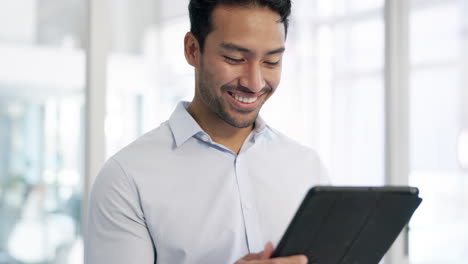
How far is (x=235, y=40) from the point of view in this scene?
46.1 inches

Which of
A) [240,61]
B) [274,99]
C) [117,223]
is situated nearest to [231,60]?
[240,61]

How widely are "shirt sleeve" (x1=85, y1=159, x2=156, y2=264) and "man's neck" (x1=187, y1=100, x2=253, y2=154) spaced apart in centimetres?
22

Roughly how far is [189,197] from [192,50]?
13.1 inches

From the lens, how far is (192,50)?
1.28 meters

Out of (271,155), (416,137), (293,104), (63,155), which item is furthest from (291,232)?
(416,137)

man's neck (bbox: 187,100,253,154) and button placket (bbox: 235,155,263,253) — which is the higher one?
man's neck (bbox: 187,100,253,154)

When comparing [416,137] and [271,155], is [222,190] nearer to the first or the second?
[271,155]

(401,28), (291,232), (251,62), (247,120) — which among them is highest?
(401,28)

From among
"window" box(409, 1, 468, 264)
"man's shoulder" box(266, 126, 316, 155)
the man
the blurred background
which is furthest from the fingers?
"window" box(409, 1, 468, 264)

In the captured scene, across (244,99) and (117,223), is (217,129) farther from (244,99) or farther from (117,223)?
(117,223)

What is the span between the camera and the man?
117 cm

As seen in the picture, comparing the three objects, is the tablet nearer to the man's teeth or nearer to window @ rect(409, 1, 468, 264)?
the man's teeth

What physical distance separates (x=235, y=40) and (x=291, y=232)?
455 millimetres

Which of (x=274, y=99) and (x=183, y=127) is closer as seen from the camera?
(x=183, y=127)
